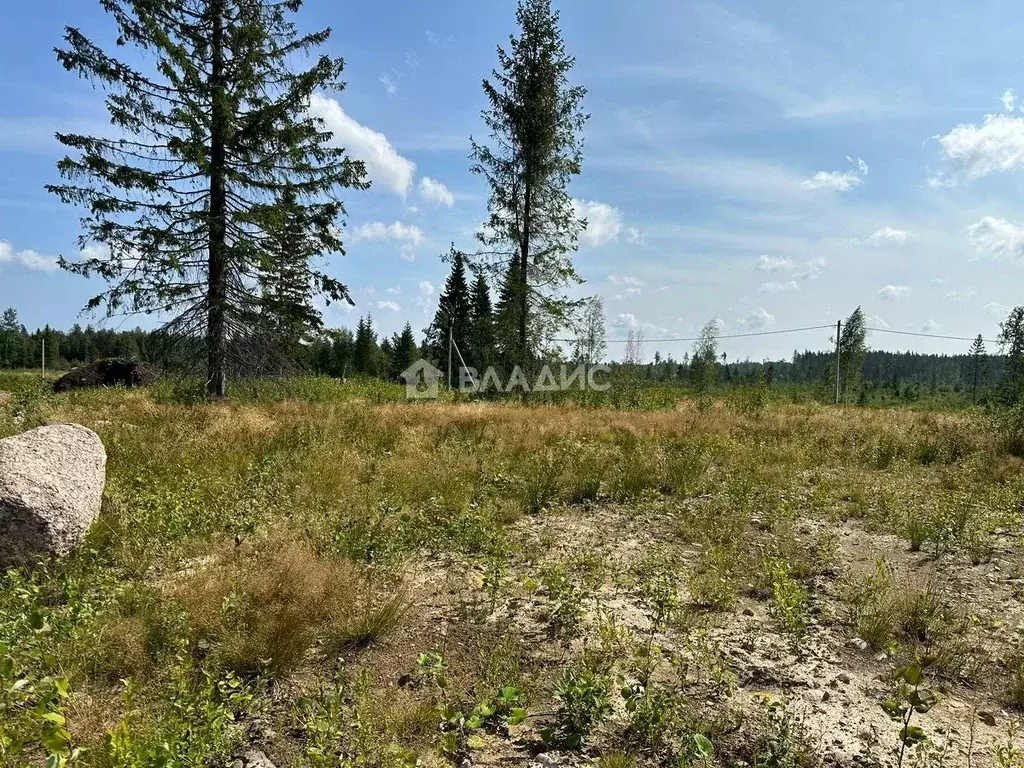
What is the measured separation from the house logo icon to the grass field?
10034mm

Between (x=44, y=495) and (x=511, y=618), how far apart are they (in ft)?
11.8

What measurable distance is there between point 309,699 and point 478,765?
90 centimetres

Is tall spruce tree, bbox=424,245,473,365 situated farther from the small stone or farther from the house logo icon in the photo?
the small stone

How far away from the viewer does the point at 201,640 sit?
2.98m

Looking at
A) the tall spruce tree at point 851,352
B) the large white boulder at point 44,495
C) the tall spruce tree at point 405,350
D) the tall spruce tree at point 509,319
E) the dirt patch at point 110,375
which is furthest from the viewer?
the tall spruce tree at point 405,350

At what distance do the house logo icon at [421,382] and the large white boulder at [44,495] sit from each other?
478 inches

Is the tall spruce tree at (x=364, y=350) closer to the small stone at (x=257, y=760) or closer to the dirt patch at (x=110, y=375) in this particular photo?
the dirt patch at (x=110, y=375)

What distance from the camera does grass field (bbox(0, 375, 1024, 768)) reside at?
2461 millimetres

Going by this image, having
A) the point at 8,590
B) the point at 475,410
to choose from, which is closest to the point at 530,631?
the point at 8,590

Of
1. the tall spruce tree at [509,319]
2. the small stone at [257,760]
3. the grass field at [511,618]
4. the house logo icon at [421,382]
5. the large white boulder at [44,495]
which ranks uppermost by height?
the tall spruce tree at [509,319]

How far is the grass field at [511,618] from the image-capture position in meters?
2.46

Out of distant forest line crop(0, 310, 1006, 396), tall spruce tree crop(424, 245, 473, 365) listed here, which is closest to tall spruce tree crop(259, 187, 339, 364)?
distant forest line crop(0, 310, 1006, 396)

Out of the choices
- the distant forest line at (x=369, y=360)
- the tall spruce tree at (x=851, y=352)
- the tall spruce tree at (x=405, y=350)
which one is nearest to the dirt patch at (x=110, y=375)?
the distant forest line at (x=369, y=360)

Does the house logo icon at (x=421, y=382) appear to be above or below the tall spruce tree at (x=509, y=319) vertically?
below
